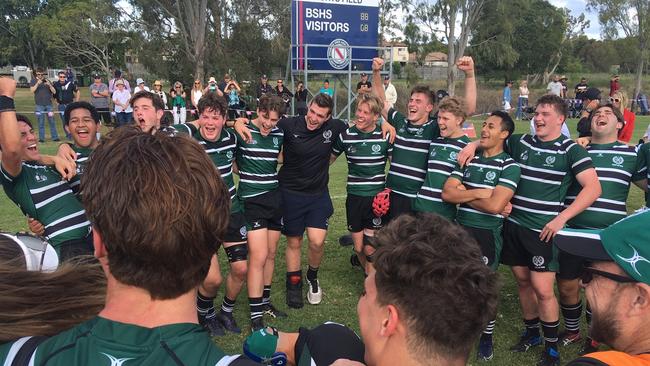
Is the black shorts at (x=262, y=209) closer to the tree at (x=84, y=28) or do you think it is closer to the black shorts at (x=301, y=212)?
the black shorts at (x=301, y=212)

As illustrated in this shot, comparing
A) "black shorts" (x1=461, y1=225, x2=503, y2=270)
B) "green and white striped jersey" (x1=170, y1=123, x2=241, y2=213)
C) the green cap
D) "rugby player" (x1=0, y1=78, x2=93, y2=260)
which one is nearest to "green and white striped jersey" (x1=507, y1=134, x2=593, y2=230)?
"black shorts" (x1=461, y1=225, x2=503, y2=270)

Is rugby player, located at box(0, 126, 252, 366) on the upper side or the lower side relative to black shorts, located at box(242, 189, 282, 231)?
upper

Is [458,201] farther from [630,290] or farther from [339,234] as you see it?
[339,234]

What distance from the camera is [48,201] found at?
12.3 feet

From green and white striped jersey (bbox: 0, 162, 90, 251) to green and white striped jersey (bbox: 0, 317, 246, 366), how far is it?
264 centimetres

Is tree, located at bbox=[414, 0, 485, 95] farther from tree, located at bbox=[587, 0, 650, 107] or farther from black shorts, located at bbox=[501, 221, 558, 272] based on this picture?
black shorts, located at bbox=[501, 221, 558, 272]

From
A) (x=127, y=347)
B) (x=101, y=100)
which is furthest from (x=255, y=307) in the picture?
(x=101, y=100)

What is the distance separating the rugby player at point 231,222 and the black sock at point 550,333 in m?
2.84

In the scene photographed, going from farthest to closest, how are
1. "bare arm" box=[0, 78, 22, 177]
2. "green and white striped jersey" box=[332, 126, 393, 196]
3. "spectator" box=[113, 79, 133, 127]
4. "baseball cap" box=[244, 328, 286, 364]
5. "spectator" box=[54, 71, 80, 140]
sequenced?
"spectator" box=[54, 71, 80, 140], "spectator" box=[113, 79, 133, 127], "green and white striped jersey" box=[332, 126, 393, 196], "bare arm" box=[0, 78, 22, 177], "baseball cap" box=[244, 328, 286, 364]

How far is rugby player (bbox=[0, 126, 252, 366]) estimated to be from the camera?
4.18 ft

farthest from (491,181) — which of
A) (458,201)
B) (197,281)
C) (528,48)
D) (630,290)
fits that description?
(528,48)

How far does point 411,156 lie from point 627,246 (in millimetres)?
3544

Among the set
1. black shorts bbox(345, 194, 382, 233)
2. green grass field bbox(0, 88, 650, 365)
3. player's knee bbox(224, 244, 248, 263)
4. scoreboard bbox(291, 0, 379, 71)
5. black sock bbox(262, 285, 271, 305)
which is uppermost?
scoreboard bbox(291, 0, 379, 71)

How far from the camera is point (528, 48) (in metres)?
49.0
